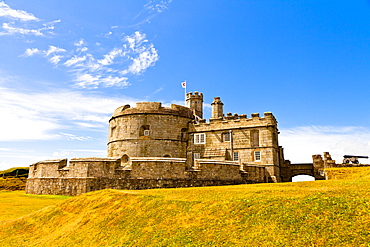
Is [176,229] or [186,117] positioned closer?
[176,229]

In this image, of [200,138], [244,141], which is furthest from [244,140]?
[200,138]

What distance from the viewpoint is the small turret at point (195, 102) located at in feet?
135

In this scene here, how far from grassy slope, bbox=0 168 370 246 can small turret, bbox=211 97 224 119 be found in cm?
2622

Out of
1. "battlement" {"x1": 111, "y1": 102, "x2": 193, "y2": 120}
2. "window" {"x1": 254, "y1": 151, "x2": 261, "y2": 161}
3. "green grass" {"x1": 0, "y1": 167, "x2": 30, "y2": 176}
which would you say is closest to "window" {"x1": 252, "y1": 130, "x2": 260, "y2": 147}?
"window" {"x1": 254, "y1": 151, "x2": 261, "y2": 161}

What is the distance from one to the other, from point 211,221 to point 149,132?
76.9 ft

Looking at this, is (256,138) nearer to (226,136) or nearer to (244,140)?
(244,140)

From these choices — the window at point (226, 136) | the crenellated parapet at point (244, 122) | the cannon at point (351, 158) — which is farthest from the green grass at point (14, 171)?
the cannon at point (351, 158)

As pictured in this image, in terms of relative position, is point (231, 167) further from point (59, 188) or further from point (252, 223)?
point (252, 223)

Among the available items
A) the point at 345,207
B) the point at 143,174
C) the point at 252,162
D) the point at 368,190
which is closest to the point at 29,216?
the point at 143,174

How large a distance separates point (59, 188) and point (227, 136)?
17.8 m

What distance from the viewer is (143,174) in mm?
23109

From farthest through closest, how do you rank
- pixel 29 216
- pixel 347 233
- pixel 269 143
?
pixel 269 143 → pixel 29 216 → pixel 347 233

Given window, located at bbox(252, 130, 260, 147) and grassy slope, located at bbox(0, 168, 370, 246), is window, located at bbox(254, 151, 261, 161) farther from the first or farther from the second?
grassy slope, located at bbox(0, 168, 370, 246)

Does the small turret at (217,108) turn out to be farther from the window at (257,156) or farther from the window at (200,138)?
the window at (257,156)
